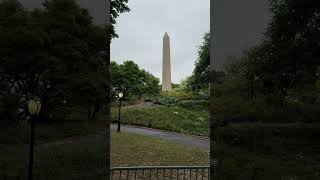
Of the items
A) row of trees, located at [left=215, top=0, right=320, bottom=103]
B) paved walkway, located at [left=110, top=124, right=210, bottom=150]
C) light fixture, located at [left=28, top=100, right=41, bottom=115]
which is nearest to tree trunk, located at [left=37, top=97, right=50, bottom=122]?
light fixture, located at [left=28, top=100, right=41, bottom=115]

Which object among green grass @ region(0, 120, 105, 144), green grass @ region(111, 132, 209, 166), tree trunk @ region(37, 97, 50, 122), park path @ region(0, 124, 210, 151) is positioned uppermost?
tree trunk @ region(37, 97, 50, 122)

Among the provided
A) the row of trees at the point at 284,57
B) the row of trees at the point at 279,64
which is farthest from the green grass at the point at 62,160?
the row of trees at the point at 284,57

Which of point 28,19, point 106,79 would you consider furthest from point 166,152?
point 28,19

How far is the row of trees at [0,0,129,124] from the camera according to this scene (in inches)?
290

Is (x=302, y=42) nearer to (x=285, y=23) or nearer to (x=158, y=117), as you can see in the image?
(x=285, y=23)

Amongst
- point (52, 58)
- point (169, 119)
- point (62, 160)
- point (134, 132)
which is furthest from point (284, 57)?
point (169, 119)

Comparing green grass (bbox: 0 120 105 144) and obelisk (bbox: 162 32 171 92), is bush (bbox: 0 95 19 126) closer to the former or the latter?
green grass (bbox: 0 120 105 144)

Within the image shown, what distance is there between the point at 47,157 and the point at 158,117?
1269cm

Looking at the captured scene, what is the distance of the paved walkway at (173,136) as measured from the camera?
1495 cm

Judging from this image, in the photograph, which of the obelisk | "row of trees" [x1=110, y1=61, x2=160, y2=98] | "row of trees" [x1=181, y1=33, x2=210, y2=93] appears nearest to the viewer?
"row of trees" [x1=181, y1=33, x2=210, y2=93]

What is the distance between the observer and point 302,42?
22.4 ft

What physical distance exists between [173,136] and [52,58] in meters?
9.79

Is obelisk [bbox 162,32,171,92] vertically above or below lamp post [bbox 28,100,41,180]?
above

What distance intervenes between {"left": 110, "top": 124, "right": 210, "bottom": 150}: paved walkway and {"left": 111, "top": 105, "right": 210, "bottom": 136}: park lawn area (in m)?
0.56
